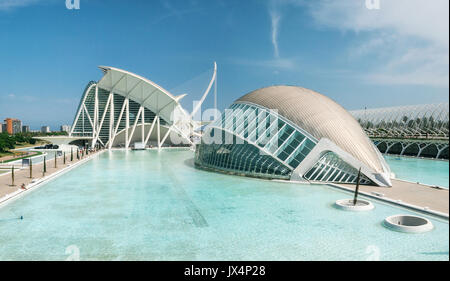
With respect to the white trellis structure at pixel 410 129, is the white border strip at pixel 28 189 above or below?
below

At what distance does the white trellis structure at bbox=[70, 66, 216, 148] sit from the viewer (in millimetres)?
56281

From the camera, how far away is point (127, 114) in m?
55.9

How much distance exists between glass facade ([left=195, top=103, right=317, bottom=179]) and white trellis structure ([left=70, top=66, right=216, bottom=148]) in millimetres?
33286

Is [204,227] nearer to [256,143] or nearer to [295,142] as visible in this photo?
[256,143]

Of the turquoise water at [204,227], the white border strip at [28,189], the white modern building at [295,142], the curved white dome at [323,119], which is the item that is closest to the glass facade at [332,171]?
the white modern building at [295,142]

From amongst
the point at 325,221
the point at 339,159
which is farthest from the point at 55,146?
the point at 325,221

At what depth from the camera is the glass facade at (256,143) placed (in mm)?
20078

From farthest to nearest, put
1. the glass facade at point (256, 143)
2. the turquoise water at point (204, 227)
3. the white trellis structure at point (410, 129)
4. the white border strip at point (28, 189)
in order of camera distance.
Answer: the white trellis structure at point (410, 129)
the glass facade at point (256, 143)
the white border strip at point (28, 189)
the turquoise water at point (204, 227)

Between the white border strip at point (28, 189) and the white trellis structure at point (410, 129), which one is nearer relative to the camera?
the white border strip at point (28, 189)

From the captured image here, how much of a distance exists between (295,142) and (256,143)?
2.69 meters

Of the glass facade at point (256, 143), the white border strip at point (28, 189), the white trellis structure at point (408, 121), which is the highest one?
the white trellis structure at point (408, 121)

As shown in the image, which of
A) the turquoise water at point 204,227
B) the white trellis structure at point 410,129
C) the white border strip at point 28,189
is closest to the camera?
the turquoise water at point 204,227

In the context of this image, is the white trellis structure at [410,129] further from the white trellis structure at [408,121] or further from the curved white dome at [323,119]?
the curved white dome at [323,119]

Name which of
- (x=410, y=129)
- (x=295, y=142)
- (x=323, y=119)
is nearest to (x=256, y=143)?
(x=295, y=142)
